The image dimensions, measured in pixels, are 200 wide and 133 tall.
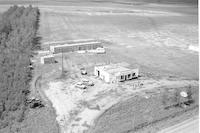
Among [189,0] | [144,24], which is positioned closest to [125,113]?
[144,24]

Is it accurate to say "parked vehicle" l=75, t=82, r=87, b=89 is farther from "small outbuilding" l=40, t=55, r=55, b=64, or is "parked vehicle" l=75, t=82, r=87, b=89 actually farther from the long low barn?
the long low barn

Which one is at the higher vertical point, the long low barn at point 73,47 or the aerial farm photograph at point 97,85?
the long low barn at point 73,47

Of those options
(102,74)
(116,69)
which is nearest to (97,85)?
(102,74)

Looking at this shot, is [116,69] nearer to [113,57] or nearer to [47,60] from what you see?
[113,57]

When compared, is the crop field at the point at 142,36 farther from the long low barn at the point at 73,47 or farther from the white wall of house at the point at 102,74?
the white wall of house at the point at 102,74

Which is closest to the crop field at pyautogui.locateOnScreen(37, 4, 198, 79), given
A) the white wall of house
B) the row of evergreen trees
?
the row of evergreen trees

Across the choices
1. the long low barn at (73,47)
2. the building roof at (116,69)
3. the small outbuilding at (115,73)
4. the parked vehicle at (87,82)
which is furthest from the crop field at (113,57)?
the long low barn at (73,47)

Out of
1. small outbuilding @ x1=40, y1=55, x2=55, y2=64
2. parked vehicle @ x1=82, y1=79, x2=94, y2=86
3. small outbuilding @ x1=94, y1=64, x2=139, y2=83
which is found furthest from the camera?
small outbuilding @ x1=40, y1=55, x2=55, y2=64
